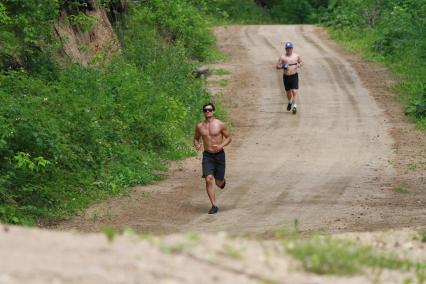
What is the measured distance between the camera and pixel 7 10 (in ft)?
65.2

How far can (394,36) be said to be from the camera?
1455 inches

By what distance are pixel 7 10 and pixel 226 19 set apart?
34.7 metres

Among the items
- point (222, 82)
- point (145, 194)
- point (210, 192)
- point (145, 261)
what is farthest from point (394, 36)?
point (145, 261)

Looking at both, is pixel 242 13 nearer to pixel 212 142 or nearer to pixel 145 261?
pixel 212 142

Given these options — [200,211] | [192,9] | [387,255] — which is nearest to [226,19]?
[192,9]

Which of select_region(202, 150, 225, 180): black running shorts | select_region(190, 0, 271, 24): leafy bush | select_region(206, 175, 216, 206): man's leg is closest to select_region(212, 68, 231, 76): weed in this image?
select_region(202, 150, 225, 180): black running shorts

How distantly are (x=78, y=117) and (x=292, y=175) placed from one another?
13.8 feet

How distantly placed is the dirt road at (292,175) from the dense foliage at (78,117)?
713 millimetres

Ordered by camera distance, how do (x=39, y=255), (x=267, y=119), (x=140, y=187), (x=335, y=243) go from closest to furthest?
1. (x=39, y=255)
2. (x=335, y=243)
3. (x=140, y=187)
4. (x=267, y=119)

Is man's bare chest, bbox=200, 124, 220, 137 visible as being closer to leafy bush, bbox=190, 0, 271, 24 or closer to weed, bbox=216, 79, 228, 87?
weed, bbox=216, 79, 228, 87

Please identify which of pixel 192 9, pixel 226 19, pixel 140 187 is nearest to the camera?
pixel 140 187

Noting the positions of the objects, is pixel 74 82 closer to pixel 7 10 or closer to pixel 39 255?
pixel 7 10

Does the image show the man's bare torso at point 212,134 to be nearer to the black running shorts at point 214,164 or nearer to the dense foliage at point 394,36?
the black running shorts at point 214,164

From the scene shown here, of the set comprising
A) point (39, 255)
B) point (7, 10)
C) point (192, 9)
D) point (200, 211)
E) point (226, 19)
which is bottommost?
point (226, 19)
